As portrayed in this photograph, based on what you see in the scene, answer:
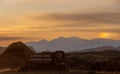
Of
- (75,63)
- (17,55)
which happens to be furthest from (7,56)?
(75,63)

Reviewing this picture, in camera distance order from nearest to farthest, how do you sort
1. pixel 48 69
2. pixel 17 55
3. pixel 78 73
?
pixel 78 73 < pixel 48 69 < pixel 17 55

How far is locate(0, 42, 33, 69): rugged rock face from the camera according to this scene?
233ft

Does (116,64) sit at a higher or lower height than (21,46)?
lower

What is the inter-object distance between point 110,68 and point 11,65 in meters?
25.4

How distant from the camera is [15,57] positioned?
76.1m

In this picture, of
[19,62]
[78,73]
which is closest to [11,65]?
[19,62]

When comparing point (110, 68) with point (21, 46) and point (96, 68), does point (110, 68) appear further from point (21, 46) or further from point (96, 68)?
point (21, 46)

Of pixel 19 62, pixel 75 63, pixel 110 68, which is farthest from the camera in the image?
pixel 19 62

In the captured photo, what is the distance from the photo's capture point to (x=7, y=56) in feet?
252

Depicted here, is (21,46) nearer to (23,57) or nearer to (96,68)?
(23,57)

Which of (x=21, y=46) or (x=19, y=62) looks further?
(x=21, y=46)

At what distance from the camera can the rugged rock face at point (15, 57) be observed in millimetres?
71081

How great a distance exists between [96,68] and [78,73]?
34.3 ft

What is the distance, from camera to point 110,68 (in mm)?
56188
